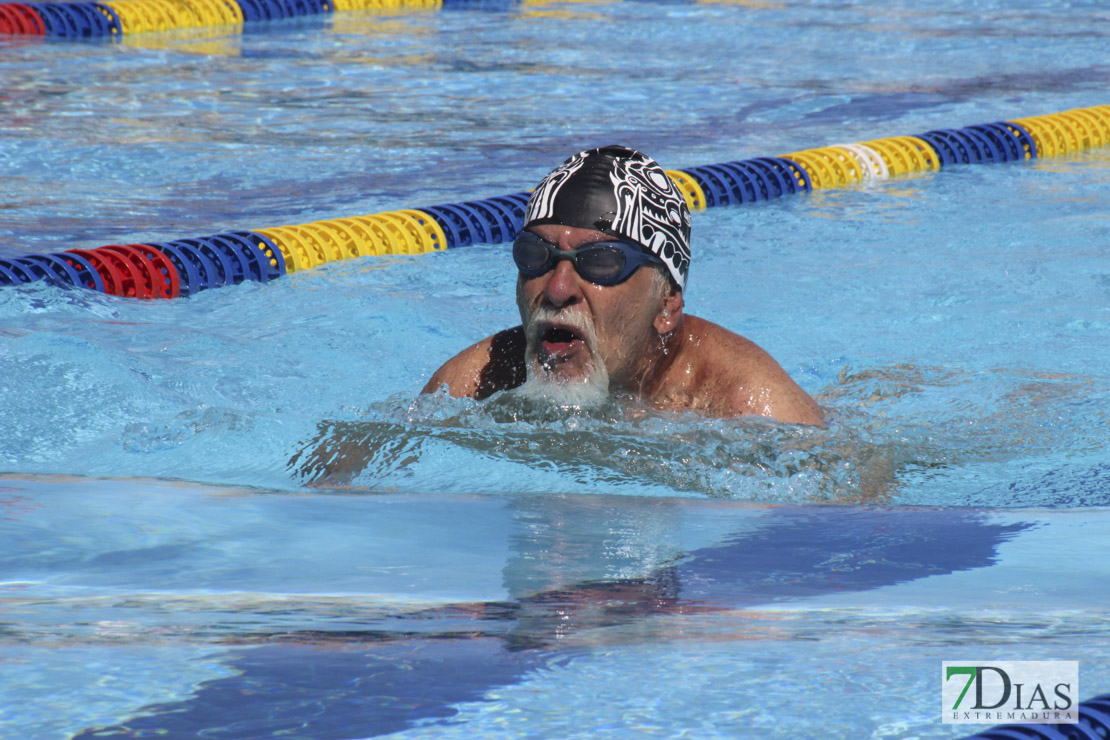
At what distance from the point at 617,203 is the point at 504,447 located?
689mm

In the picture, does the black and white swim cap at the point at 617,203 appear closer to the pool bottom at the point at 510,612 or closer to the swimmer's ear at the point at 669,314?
the swimmer's ear at the point at 669,314

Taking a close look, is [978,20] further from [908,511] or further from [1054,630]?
[1054,630]

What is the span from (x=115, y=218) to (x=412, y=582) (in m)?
4.90

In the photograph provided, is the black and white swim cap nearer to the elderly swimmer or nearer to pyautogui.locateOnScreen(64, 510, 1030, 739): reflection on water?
the elderly swimmer

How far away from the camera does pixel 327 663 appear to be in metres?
1.79

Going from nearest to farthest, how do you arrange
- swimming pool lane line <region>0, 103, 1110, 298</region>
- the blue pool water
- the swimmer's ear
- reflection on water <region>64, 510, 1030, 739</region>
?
reflection on water <region>64, 510, 1030, 739</region>
the blue pool water
the swimmer's ear
swimming pool lane line <region>0, 103, 1110, 298</region>

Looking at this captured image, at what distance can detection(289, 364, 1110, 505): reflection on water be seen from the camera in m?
3.29

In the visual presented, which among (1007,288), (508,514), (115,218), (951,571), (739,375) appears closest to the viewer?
(951,571)

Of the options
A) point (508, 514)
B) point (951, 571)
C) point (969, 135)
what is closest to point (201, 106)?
point (969, 135)

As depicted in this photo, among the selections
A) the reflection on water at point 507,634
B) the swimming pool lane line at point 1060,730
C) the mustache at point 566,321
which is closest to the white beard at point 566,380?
the mustache at point 566,321

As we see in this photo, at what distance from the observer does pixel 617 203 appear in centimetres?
346
